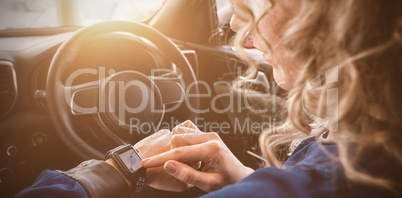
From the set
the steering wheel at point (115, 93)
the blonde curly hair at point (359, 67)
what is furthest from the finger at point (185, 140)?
the steering wheel at point (115, 93)

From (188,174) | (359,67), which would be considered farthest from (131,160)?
(359,67)

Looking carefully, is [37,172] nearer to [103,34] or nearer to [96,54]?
[96,54]

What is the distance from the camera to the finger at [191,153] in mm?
920

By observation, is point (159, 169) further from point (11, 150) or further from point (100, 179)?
point (11, 150)

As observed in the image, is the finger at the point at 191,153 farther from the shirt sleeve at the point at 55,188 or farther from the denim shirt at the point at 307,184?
the denim shirt at the point at 307,184

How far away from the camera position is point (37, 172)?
1.81 metres

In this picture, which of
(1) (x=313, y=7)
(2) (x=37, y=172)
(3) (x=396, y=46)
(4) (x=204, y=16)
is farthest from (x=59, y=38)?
(3) (x=396, y=46)

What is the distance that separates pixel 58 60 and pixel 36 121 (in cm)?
50

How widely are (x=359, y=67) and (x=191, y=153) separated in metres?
0.50

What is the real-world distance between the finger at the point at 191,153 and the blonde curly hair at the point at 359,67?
1.23 ft

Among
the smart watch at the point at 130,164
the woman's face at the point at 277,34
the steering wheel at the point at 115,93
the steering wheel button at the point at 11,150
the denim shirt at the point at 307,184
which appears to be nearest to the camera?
the denim shirt at the point at 307,184

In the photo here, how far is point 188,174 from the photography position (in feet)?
2.94

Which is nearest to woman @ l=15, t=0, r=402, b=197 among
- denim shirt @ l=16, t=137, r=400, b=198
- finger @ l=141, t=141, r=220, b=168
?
denim shirt @ l=16, t=137, r=400, b=198

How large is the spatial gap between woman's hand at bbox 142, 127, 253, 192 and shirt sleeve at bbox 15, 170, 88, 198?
0.21m
